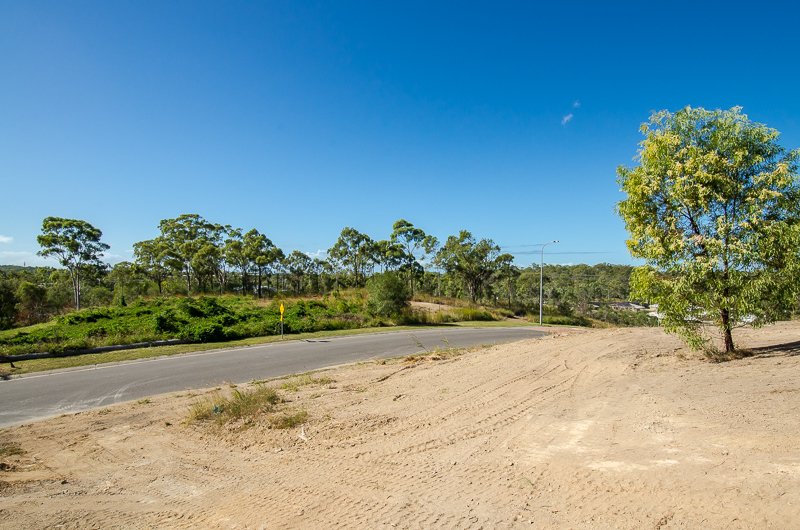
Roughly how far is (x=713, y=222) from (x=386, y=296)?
22553mm

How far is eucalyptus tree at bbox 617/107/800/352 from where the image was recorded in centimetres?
873

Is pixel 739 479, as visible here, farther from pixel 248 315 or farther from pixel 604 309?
pixel 604 309

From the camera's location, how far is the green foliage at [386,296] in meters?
30.2

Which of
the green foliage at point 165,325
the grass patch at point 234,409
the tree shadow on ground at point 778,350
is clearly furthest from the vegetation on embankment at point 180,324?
the tree shadow on ground at point 778,350

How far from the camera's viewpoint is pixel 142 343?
1861cm

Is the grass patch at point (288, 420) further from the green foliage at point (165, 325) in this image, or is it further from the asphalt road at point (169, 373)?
the green foliage at point (165, 325)

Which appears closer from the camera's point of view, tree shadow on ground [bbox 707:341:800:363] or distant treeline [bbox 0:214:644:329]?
tree shadow on ground [bbox 707:341:800:363]

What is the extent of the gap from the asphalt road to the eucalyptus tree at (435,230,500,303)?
29.7 meters

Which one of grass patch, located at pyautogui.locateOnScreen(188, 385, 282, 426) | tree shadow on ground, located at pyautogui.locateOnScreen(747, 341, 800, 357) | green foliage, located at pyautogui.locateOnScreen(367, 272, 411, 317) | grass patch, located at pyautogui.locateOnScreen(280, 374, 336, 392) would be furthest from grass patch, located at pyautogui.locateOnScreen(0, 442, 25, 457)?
green foliage, located at pyautogui.locateOnScreen(367, 272, 411, 317)

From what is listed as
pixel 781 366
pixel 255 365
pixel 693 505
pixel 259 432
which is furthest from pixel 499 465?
pixel 255 365

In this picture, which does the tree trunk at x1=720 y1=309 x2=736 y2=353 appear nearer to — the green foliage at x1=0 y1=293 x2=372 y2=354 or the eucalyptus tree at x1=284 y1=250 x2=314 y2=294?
the green foliage at x1=0 y1=293 x2=372 y2=354

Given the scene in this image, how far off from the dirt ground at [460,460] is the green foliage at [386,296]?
2068 centimetres

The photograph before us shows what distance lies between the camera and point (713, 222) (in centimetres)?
936

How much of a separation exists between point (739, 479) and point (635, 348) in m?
8.70
